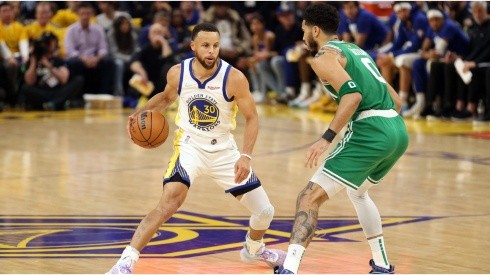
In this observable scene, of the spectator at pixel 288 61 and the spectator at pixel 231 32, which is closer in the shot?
the spectator at pixel 288 61

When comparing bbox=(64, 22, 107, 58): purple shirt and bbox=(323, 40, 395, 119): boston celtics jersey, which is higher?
bbox=(323, 40, 395, 119): boston celtics jersey

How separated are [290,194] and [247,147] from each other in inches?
152

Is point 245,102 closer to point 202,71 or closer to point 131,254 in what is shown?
point 202,71

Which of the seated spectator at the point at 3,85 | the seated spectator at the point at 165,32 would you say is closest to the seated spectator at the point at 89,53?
the seated spectator at the point at 165,32

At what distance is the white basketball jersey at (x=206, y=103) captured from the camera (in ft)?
25.4

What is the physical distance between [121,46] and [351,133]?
14.8 metres

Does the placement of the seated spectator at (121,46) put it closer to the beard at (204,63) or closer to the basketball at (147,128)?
the basketball at (147,128)

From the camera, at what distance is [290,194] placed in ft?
37.4

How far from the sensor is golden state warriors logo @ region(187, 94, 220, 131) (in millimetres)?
7754

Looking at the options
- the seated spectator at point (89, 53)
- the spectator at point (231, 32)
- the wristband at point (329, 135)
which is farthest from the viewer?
the spectator at point (231, 32)

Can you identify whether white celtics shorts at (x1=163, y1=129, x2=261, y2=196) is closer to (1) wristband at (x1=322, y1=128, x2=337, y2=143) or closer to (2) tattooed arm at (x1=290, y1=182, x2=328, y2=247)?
(2) tattooed arm at (x1=290, y1=182, x2=328, y2=247)

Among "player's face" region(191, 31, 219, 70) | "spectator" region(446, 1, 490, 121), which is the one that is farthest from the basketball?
"spectator" region(446, 1, 490, 121)

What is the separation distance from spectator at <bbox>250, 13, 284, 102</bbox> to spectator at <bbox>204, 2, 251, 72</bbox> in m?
0.22

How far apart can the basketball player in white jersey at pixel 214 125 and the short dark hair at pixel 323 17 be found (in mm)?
681
